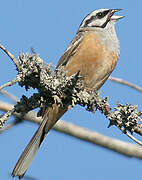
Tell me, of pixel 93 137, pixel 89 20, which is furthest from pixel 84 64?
pixel 89 20

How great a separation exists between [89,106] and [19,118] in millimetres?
1245

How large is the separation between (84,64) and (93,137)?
95 cm

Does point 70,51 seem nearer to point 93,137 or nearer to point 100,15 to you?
point 100,15

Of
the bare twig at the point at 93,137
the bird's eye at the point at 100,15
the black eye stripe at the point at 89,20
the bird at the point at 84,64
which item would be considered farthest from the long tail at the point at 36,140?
the bird's eye at the point at 100,15

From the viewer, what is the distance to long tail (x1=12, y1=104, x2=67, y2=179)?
409cm

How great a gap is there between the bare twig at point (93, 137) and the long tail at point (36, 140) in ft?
1.02

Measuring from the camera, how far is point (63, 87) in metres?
3.10

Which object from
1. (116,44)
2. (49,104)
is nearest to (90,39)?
(116,44)

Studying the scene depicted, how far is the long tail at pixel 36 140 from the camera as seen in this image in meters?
4.09

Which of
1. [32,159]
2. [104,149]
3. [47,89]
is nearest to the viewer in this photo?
[47,89]

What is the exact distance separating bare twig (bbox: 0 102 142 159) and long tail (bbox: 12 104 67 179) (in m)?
0.31

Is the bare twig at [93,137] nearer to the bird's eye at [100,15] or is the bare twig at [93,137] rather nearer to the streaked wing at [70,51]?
the streaked wing at [70,51]

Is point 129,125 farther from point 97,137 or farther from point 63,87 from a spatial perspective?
point 97,137

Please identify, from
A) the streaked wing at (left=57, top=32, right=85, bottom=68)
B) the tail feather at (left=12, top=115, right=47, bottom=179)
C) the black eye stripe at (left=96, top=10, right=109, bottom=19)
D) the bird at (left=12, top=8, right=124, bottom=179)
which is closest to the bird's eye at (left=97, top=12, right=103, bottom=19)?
the black eye stripe at (left=96, top=10, right=109, bottom=19)
